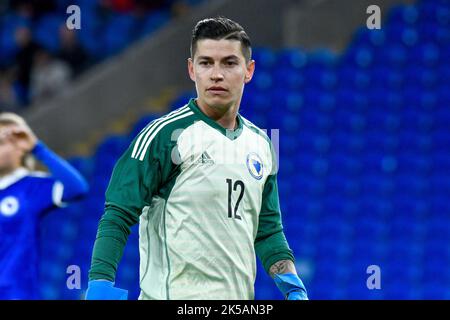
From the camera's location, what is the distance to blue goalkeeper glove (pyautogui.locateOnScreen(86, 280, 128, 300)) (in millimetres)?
2711

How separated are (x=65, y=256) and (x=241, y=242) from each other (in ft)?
19.1

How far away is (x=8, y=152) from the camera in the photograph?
4.62 meters

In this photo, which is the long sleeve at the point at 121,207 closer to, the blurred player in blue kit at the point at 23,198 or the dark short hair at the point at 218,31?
the dark short hair at the point at 218,31

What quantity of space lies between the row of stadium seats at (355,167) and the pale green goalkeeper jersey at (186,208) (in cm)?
498

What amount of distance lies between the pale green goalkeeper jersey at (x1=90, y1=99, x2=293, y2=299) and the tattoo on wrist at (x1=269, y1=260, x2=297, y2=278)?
0.16 m

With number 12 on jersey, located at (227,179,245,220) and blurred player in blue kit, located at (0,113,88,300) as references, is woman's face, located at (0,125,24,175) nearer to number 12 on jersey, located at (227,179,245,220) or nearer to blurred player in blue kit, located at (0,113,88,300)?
blurred player in blue kit, located at (0,113,88,300)

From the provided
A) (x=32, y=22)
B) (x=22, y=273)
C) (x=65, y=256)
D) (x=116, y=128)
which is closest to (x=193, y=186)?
(x=22, y=273)

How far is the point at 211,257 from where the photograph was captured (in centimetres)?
291

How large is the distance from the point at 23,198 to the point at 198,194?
190cm

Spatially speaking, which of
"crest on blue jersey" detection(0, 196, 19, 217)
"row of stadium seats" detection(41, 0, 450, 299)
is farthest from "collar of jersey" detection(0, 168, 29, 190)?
"row of stadium seats" detection(41, 0, 450, 299)

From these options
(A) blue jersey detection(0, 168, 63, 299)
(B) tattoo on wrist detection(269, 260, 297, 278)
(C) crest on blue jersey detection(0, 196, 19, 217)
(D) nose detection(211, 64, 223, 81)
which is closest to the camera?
(D) nose detection(211, 64, 223, 81)

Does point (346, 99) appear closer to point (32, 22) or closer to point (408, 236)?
point (408, 236)

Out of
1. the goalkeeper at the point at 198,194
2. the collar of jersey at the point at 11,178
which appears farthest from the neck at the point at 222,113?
the collar of jersey at the point at 11,178

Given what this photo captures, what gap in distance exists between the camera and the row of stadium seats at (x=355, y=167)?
26.3 ft
